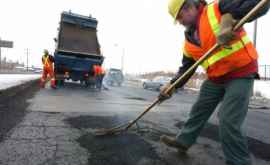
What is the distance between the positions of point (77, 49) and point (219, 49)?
493 inches

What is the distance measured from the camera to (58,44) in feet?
47.6

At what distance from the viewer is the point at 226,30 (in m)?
2.57

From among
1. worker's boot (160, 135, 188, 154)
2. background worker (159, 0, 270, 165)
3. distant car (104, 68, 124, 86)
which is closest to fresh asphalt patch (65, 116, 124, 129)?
worker's boot (160, 135, 188, 154)

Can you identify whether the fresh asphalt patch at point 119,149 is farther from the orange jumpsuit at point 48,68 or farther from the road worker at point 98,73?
the road worker at point 98,73

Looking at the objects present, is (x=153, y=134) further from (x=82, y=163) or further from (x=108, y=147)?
(x=82, y=163)

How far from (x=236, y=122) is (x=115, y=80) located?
2627 cm

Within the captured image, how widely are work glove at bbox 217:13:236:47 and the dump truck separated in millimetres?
11927

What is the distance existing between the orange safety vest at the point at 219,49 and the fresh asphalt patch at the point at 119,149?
995 mm

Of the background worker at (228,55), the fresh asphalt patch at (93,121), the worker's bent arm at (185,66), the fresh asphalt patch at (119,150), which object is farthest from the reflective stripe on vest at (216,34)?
the fresh asphalt patch at (93,121)

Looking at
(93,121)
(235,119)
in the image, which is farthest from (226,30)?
(93,121)

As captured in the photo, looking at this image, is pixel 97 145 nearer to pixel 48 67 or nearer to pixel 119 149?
pixel 119 149

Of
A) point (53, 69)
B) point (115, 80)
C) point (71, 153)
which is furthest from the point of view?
point (115, 80)

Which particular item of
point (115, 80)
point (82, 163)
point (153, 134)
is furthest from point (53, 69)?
→ point (115, 80)

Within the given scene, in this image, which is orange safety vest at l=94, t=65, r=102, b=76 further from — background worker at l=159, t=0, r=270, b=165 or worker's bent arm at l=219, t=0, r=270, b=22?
worker's bent arm at l=219, t=0, r=270, b=22
